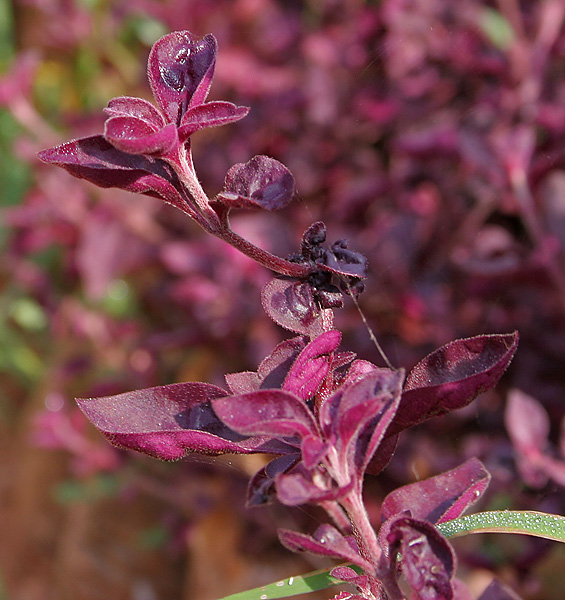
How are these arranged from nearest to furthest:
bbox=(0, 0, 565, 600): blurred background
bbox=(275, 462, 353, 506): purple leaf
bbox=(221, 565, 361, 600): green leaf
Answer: bbox=(275, 462, 353, 506): purple leaf
bbox=(221, 565, 361, 600): green leaf
bbox=(0, 0, 565, 600): blurred background

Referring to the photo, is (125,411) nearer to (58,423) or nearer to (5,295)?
(58,423)

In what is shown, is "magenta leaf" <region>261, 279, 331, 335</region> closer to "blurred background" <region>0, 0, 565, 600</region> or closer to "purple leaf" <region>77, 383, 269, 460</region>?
"purple leaf" <region>77, 383, 269, 460</region>

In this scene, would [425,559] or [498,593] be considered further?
[498,593]

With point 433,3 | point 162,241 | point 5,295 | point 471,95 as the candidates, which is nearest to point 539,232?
point 471,95

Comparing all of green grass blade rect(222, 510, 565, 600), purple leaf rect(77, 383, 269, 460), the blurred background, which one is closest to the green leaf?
green grass blade rect(222, 510, 565, 600)

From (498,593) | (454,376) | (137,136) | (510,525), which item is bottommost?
(498,593)

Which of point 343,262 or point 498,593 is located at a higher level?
point 343,262

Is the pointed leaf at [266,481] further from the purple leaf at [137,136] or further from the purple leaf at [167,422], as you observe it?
the purple leaf at [137,136]

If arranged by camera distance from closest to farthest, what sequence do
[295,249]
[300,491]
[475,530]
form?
[300,491], [475,530], [295,249]

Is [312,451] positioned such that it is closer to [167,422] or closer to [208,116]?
[167,422]

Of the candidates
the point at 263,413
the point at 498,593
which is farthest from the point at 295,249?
the point at 263,413
